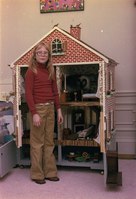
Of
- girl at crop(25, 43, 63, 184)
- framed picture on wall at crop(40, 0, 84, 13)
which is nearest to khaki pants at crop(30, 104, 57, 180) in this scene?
girl at crop(25, 43, 63, 184)

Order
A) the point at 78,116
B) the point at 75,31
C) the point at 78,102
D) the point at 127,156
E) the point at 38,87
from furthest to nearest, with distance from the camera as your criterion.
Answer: the point at 127,156, the point at 78,116, the point at 75,31, the point at 78,102, the point at 38,87

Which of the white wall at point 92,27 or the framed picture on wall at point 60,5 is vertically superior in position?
the framed picture on wall at point 60,5

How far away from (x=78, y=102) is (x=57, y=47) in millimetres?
527

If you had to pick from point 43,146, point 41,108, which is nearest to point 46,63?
point 41,108

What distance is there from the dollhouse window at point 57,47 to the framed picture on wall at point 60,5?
2.59 ft

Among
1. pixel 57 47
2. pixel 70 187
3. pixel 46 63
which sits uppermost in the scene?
pixel 57 47

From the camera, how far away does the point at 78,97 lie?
9.20 feet

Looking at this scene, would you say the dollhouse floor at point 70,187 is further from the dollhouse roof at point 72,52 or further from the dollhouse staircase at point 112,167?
the dollhouse roof at point 72,52

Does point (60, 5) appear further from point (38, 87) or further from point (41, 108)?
point (41, 108)

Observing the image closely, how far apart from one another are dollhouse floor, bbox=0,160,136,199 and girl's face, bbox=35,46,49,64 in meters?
1.02

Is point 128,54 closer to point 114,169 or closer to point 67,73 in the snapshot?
point 67,73

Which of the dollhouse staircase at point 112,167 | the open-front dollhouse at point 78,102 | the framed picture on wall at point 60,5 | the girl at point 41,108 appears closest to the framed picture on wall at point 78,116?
the open-front dollhouse at point 78,102

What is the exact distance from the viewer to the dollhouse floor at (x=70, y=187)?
2154mm

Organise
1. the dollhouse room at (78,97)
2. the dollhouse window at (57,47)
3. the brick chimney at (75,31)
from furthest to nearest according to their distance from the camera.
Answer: the brick chimney at (75,31) → the dollhouse window at (57,47) → the dollhouse room at (78,97)
